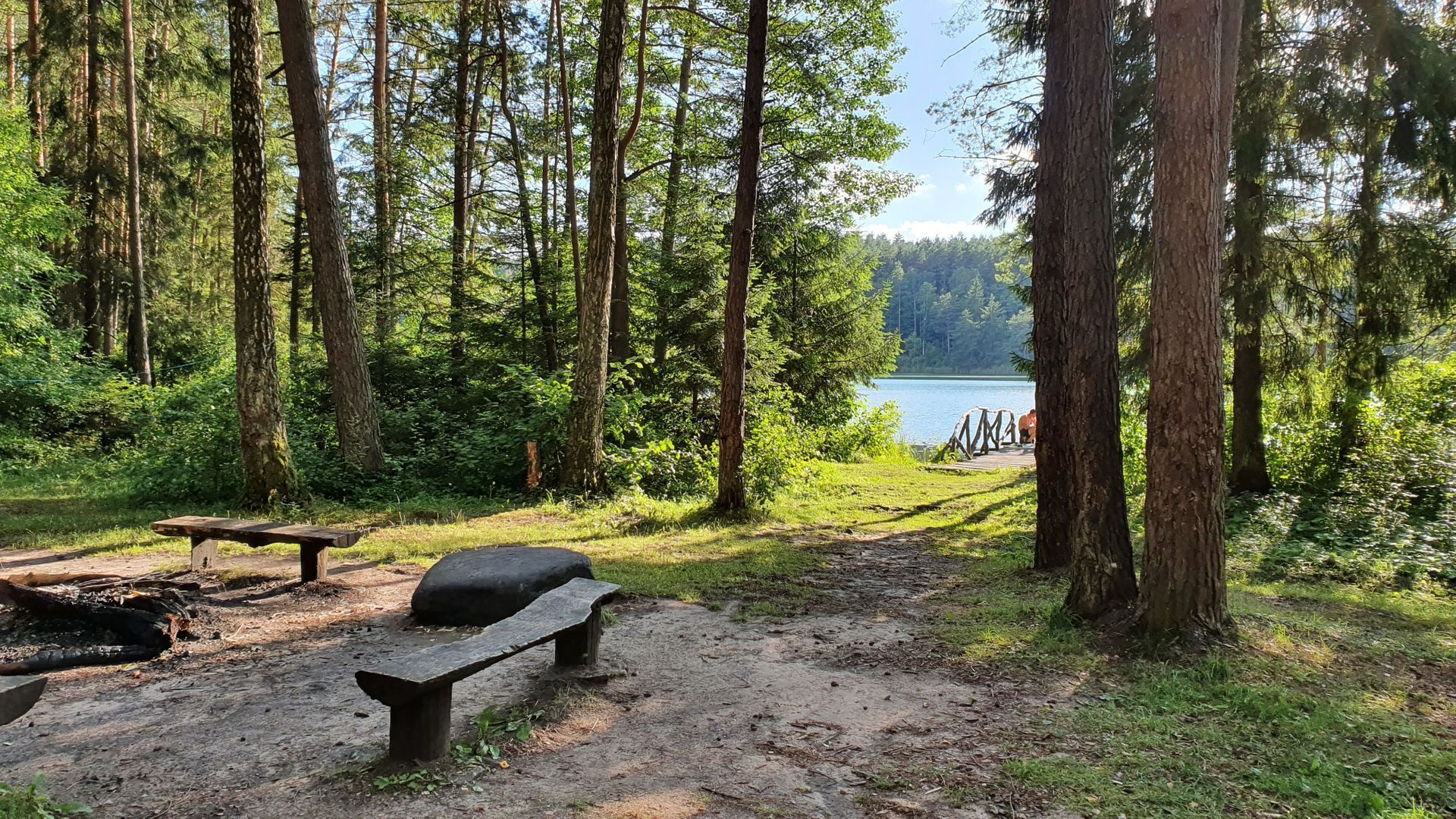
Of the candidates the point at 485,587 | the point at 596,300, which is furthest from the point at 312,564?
the point at 596,300

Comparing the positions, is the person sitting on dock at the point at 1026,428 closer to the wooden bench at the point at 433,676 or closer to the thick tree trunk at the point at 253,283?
the thick tree trunk at the point at 253,283

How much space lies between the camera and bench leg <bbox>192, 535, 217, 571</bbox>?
6.14 meters

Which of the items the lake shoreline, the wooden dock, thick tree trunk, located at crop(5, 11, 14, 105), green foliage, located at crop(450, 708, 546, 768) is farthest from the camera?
the lake shoreline

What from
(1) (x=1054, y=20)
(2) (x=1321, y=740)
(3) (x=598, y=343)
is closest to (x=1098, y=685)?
(2) (x=1321, y=740)

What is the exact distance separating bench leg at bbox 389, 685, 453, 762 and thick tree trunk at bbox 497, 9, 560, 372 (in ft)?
38.3

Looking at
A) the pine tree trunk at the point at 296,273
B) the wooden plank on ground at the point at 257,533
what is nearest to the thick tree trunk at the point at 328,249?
the pine tree trunk at the point at 296,273

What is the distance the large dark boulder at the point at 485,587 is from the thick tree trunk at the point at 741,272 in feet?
14.3

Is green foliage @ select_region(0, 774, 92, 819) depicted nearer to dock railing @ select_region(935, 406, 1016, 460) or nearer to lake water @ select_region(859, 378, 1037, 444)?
lake water @ select_region(859, 378, 1037, 444)

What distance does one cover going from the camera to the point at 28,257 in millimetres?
13266

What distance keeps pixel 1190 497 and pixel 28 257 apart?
1749cm

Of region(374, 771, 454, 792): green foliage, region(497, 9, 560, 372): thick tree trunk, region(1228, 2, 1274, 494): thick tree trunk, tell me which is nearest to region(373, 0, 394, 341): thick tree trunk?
region(497, 9, 560, 372): thick tree trunk

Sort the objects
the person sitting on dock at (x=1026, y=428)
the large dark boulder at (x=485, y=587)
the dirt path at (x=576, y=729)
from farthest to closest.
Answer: the person sitting on dock at (x=1026, y=428) < the large dark boulder at (x=485, y=587) < the dirt path at (x=576, y=729)

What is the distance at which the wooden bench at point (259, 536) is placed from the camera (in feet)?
18.9

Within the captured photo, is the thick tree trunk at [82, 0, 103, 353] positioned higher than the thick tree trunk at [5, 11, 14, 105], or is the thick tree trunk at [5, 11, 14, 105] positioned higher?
the thick tree trunk at [5, 11, 14, 105]
